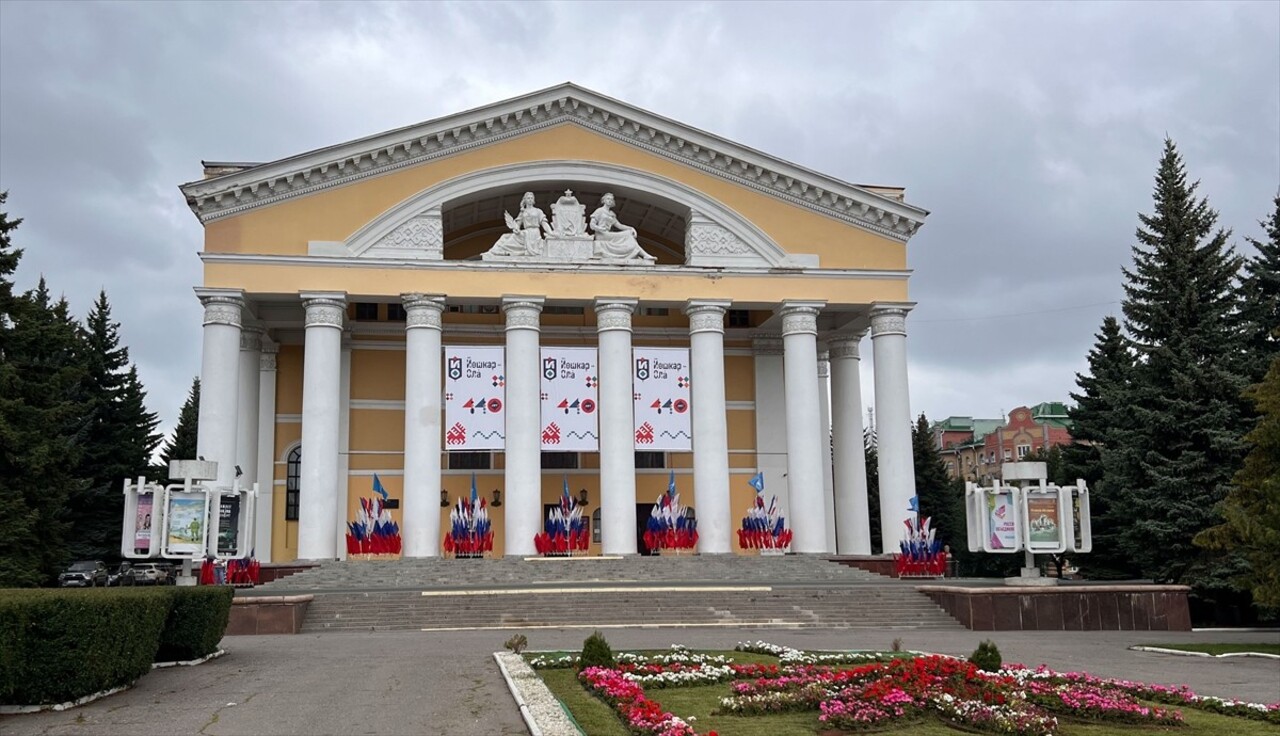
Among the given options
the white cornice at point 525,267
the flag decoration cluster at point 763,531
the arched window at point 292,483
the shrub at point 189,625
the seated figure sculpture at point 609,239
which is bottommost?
the shrub at point 189,625

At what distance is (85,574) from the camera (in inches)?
1490

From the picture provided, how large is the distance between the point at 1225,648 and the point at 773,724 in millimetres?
12200

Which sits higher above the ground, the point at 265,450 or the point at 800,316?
the point at 800,316

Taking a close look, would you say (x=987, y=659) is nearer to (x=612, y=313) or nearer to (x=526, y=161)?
(x=612, y=313)

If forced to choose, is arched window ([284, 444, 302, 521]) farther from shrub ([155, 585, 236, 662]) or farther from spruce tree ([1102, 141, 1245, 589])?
spruce tree ([1102, 141, 1245, 589])

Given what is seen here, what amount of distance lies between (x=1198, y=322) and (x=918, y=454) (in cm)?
2401

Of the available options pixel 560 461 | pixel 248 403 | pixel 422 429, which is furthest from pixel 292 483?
pixel 560 461

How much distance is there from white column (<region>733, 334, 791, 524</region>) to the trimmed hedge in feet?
78.8

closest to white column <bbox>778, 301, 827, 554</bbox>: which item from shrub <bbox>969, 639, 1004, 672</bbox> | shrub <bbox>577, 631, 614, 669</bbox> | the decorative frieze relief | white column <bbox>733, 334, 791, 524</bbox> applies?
the decorative frieze relief

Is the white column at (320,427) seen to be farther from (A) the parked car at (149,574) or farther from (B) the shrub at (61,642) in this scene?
(B) the shrub at (61,642)

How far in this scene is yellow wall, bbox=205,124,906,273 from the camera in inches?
1152

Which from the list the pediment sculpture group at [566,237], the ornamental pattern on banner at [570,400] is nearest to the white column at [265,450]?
the pediment sculpture group at [566,237]

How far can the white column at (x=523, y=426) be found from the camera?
28.7 metres

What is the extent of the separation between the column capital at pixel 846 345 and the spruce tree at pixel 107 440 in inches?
951
